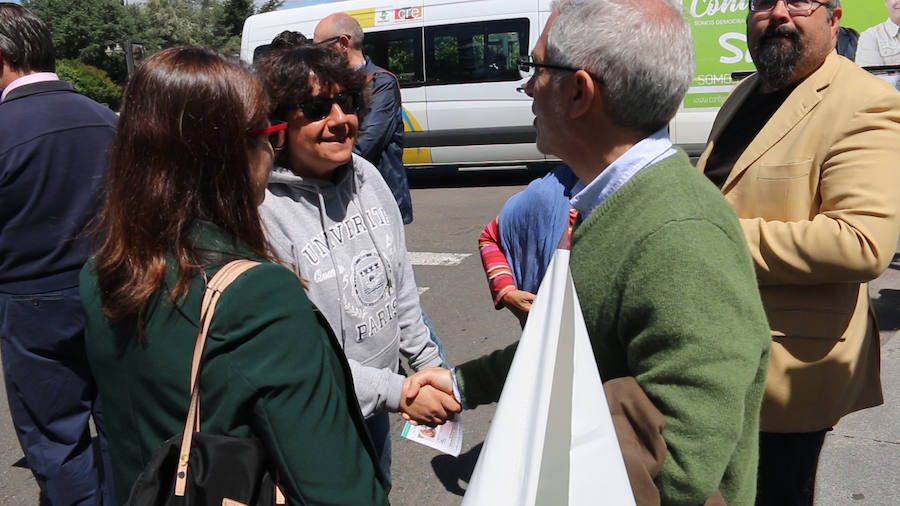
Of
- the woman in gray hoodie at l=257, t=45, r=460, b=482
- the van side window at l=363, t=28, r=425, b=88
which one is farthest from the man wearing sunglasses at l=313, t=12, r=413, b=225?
the van side window at l=363, t=28, r=425, b=88

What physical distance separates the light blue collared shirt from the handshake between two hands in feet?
2.48

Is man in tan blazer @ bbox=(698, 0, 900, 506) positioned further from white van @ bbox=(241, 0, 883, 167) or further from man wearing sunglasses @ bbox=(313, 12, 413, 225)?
white van @ bbox=(241, 0, 883, 167)

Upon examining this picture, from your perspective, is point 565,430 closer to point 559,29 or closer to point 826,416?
point 559,29

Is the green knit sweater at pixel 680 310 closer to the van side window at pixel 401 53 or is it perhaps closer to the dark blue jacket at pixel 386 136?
the dark blue jacket at pixel 386 136

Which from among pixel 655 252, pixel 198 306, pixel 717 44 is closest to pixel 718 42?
pixel 717 44

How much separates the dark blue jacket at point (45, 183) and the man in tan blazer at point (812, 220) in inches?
82.7

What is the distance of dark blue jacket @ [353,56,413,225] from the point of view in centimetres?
397

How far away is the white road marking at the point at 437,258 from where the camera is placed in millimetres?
7500

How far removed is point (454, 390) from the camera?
79.4 inches

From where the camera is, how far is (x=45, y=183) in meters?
2.76

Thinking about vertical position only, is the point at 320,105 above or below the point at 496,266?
above

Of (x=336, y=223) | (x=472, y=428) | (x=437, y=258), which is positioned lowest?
(x=437, y=258)

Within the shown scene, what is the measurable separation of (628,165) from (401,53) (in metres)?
10.1

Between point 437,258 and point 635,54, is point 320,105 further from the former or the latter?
point 437,258
